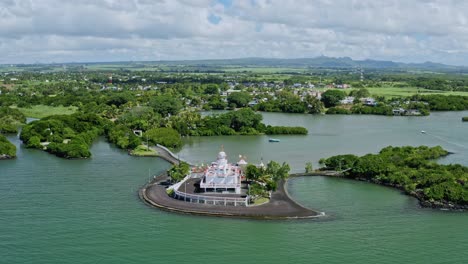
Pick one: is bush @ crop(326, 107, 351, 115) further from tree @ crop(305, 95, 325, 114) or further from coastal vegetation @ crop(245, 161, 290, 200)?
coastal vegetation @ crop(245, 161, 290, 200)

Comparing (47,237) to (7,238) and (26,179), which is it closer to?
(7,238)

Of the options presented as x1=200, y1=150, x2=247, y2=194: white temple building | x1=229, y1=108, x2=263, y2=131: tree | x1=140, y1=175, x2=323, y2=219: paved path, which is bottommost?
x1=140, y1=175, x2=323, y2=219: paved path

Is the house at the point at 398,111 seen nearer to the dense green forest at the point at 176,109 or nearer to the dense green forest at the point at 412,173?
the dense green forest at the point at 176,109

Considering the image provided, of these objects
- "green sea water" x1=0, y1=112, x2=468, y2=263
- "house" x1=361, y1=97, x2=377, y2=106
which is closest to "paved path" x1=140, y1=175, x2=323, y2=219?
"green sea water" x1=0, y1=112, x2=468, y2=263

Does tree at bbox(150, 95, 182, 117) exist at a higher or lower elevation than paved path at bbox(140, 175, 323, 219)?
higher

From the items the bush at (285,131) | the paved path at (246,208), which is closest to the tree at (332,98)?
the bush at (285,131)

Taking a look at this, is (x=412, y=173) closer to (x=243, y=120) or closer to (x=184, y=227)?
(x=184, y=227)
